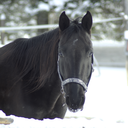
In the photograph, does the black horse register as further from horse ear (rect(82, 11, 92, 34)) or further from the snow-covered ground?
the snow-covered ground

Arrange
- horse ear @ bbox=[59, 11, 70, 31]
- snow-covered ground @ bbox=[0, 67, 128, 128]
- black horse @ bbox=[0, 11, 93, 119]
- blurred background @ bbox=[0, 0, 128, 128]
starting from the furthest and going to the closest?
blurred background @ bbox=[0, 0, 128, 128]
horse ear @ bbox=[59, 11, 70, 31]
black horse @ bbox=[0, 11, 93, 119]
snow-covered ground @ bbox=[0, 67, 128, 128]

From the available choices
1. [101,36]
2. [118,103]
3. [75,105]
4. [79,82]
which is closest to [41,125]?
[75,105]

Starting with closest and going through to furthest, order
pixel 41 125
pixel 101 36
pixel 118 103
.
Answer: pixel 41 125 < pixel 118 103 < pixel 101 36

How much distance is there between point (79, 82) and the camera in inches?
57.6

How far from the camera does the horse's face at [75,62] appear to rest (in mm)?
1453

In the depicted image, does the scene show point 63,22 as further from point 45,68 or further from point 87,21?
point 45,68

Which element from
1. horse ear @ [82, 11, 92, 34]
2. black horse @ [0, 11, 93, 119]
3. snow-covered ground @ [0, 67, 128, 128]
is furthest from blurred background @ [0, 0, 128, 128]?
horse ear @ [82, 11, 92, 34]

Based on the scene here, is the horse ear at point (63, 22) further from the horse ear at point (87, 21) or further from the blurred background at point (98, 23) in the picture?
the blurred background at point (98, 23)

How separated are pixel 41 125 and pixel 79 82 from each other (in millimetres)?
435

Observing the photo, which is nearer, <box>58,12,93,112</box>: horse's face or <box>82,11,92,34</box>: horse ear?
<box>58,12,93,112</box>: horse's face

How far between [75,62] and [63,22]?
0.43m

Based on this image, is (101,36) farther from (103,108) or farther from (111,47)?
(103,108)

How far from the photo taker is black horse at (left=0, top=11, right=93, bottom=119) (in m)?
1.55

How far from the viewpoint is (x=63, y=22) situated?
66.2 inches
